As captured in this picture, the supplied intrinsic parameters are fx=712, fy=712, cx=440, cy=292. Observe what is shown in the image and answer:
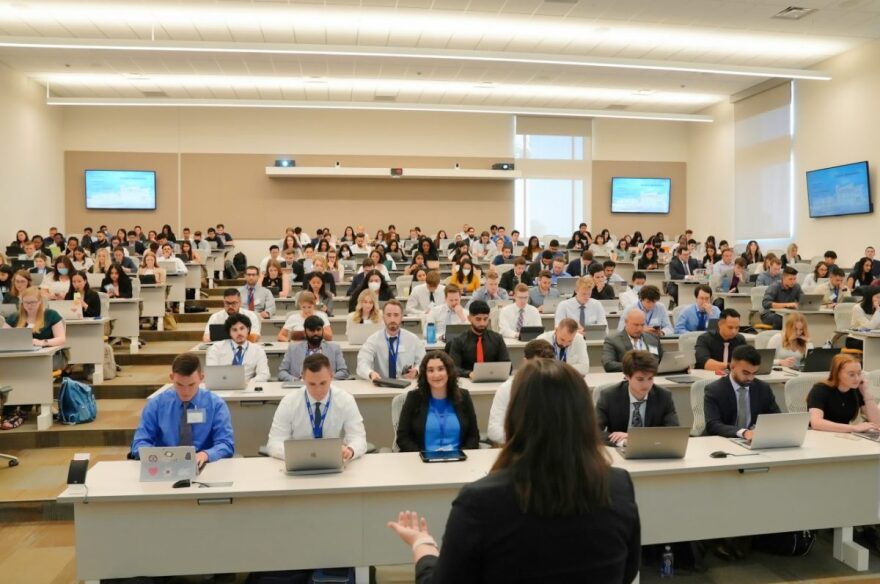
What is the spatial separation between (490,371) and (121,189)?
1561 cm

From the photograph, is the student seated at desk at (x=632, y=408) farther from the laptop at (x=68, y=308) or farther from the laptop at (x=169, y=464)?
the laptop at (x=68, y=308)

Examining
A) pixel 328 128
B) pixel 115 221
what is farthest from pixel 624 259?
pixel 115 221

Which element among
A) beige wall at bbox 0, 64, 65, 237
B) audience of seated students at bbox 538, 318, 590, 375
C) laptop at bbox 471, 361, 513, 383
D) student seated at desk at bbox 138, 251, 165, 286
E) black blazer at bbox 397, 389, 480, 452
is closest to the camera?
black blazer at bbox 397, 389, 480, 452

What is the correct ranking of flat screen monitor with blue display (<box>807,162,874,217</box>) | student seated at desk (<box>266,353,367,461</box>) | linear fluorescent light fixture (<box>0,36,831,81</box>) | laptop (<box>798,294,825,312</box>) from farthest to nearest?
1. flat screen monitor with blue display (<box>807,162,874,217</box>)
2. linear fluorescent light fixture (<box>0,36,831,81</box>)
3. laptop (<box>798,294,825,312</box>)
4. student seated at desk (<box>266,353,367,461</box>)

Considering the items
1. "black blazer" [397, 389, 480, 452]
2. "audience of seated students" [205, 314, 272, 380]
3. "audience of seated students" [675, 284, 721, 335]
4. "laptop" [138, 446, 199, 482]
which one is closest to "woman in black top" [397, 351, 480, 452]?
"black blazer" [397, 389, 480, 452]

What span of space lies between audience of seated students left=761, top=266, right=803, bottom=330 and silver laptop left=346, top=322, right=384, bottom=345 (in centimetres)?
610

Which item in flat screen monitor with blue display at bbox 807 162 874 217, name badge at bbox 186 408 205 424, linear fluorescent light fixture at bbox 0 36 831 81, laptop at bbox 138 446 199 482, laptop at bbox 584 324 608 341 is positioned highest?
linear fluorescent light fixture at bbox 0 36 831 81

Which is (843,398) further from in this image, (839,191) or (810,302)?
(839,191)

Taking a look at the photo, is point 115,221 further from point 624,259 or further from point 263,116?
point 624,259

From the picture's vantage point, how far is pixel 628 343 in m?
6.48

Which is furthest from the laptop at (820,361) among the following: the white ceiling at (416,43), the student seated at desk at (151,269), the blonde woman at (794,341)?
the student seated at desk at (151,269)

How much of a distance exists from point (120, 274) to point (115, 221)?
31.8ft

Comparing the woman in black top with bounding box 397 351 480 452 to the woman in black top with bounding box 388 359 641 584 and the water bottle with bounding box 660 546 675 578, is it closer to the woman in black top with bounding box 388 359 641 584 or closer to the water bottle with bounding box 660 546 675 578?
the water bottle with bounding box 660 546 675 578

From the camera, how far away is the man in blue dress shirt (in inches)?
163
